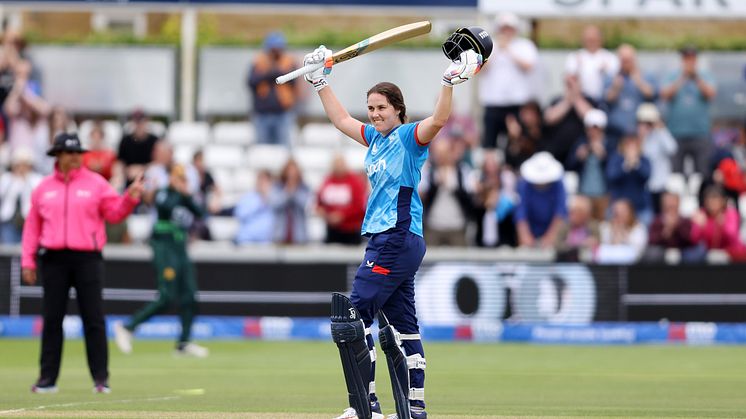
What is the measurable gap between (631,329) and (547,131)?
11.4ft

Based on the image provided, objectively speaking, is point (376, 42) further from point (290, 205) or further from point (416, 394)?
point (290, 205)

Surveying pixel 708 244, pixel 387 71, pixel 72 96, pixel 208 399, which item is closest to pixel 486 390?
pixel 208 399

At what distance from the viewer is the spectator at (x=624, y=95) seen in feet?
65.8

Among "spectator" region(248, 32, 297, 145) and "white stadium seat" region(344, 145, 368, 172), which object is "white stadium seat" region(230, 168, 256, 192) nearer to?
"spectator" region(248, 32, 297, 145)

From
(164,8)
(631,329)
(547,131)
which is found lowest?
(631,329)

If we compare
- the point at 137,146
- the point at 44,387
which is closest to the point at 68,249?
the point at 44,387

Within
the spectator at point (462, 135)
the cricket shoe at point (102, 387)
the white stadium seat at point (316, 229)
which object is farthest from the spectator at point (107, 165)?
the cricket shoe at point (102, 387)

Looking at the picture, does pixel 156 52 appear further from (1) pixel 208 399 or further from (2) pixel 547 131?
(1) pixel 208 399

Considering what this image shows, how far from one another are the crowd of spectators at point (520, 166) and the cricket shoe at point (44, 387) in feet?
23.0

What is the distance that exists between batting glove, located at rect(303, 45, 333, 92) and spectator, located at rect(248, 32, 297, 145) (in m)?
11.2

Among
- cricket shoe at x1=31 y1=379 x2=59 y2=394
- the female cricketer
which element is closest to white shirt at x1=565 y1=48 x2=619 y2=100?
cricket shoe at x1=31 y1=379 x2=59 y2=394

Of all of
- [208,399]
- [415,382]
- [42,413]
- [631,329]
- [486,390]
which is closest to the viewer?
[415,382]

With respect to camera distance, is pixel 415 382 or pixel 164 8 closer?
pixel 415 382

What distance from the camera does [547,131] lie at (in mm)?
20312
